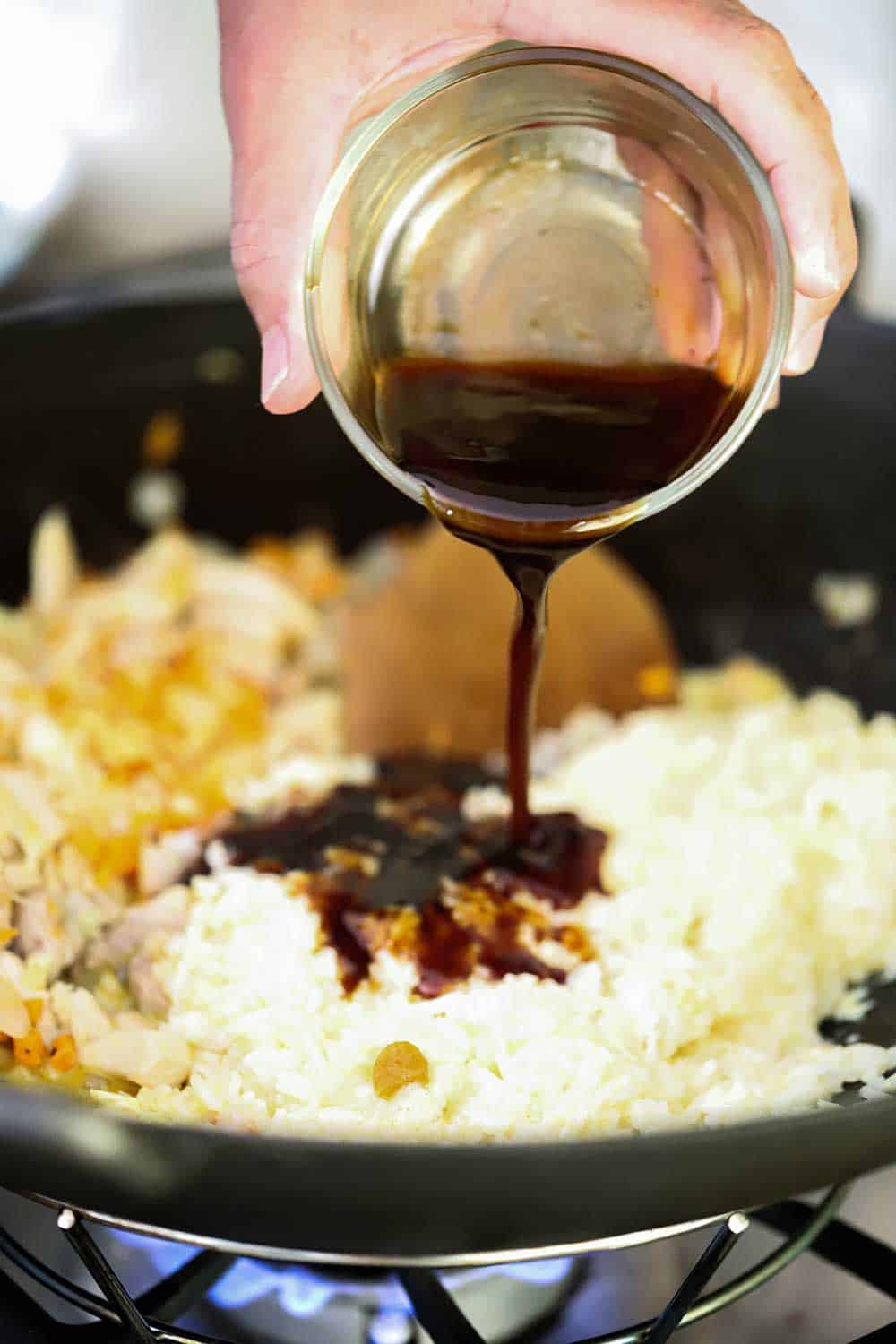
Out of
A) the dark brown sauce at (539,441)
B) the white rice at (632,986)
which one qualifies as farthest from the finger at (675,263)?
the white rice at (632,986)

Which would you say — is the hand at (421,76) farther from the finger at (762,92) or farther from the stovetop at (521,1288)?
the stovetop at (521,1288)

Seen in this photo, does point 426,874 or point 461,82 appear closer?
point 461,82

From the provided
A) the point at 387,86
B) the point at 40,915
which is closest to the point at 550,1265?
the point at 40,915

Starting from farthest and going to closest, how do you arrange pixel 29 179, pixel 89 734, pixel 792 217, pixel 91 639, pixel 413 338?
pixel 29 179, pixel 91 639, pixel 89 734, pixel 413 338, pixel 792 217

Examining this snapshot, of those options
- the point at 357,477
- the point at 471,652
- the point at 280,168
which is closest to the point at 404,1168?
the point at 280,168

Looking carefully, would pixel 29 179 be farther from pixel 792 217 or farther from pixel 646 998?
pixel 646 998

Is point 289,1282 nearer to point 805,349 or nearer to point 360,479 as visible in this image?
point 805,349

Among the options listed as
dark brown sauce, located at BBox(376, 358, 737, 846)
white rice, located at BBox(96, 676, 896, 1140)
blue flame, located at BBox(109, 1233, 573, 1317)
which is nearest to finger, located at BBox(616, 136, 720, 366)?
dark brown sauce, located at BBox(376, 358, 737, 846)

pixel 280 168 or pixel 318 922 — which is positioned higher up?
pixel 280 168
